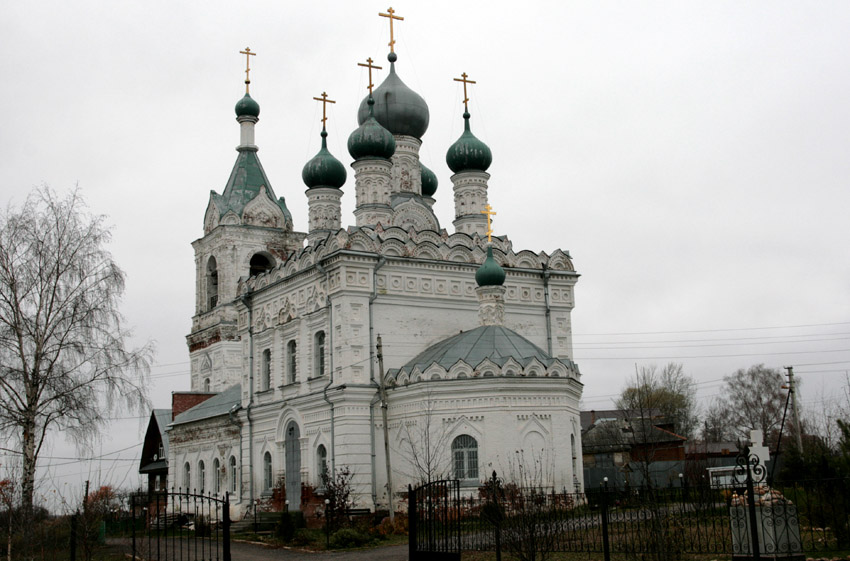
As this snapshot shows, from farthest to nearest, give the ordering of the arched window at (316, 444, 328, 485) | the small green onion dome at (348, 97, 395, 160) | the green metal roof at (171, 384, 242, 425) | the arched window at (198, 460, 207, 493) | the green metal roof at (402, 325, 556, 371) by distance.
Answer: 1. the arched window at (198, 460, 207, 493)
2. the green metal roof at (171, 384, 242, 425)
3. the small green onion dome at (348, 97, 395, 160)
4. the arched window at (316, 444, 328, 485)
5. the green metal roof at (402, 325, 556, 371)

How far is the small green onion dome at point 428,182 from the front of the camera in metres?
30.6

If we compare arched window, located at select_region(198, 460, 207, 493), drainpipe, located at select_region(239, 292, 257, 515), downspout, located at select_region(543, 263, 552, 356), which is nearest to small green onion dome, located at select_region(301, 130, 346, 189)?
drainpipe, located at select_region(239, 292, 257, 515)

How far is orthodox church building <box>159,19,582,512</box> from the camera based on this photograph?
19.6m

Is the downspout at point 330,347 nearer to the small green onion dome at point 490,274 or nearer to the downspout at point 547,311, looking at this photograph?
the small green onion dome at point 490,274

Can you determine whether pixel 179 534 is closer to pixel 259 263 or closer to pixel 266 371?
pixel 266 371

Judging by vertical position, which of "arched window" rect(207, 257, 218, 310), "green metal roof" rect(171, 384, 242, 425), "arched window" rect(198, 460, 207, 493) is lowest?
"arched window" rect(198, 460, 207, 493)

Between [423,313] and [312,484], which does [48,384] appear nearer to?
[312,484]

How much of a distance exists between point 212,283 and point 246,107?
26.4ft

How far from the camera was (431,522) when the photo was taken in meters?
11.6

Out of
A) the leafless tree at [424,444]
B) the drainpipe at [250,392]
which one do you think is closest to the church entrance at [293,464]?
the drainpipe at [250,392]

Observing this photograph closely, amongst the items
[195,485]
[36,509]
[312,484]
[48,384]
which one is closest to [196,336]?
[195,485]

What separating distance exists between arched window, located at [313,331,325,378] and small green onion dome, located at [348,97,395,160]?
5.62m

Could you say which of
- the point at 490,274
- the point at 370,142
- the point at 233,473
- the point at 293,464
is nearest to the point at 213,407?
the point at 233,473

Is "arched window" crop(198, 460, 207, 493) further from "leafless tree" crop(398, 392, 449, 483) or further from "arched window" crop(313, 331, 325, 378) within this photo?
"leafless tree" crop(398, 392, 449, 483)
